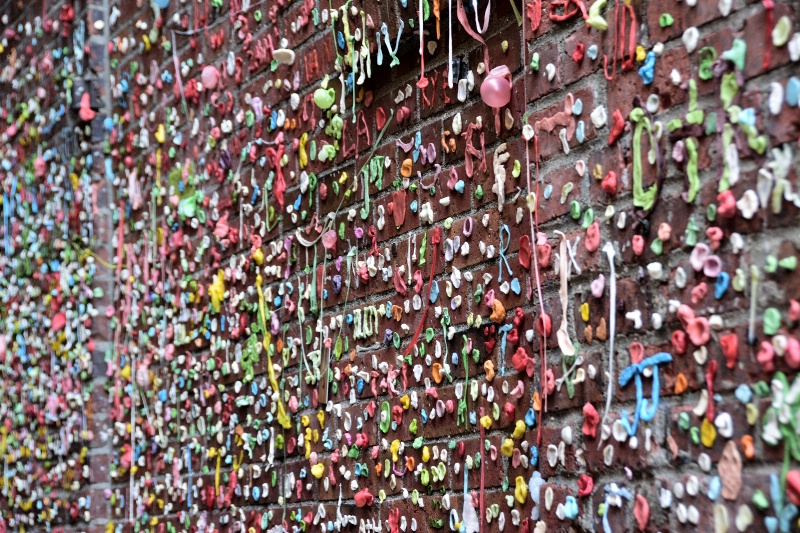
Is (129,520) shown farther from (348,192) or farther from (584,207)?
(584,207)

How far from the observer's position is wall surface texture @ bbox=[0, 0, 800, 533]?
1331 mm

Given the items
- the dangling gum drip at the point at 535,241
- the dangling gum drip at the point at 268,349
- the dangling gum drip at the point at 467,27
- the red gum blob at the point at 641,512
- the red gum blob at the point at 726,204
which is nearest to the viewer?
the red gum blob at the point at 726,204

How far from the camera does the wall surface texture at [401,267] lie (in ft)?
4.37

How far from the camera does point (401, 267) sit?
2.19m

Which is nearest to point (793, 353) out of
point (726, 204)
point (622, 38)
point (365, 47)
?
point (726, 204)

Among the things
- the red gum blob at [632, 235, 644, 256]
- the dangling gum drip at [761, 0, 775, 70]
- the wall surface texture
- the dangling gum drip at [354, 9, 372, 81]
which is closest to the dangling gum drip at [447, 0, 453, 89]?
the wall surface texture

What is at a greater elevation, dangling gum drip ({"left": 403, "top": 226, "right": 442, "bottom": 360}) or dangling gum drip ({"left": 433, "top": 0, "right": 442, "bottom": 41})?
dangling gum drip ({"left": 433, "top": 0, "right": 442, "bottom": 41})

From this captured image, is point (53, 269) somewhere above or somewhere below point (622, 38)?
above

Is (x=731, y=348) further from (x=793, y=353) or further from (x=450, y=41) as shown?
(x=450, y=41)

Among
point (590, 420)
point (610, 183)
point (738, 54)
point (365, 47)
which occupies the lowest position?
point (590, 420)

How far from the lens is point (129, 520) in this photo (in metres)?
3.23

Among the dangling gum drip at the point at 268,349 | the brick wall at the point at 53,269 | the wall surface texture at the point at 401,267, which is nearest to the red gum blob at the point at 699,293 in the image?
the wall surface texture at the point at 401,267

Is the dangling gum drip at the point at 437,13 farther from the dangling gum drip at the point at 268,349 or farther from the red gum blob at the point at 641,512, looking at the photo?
the red gum blob at the point at 641,512

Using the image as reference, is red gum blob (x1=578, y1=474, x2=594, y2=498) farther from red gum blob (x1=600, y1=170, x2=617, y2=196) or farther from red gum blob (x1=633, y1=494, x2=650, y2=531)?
red gum blob (x1=600, y1=170, x2=617, y2=196)
